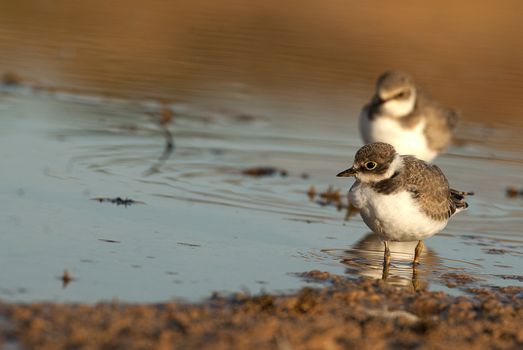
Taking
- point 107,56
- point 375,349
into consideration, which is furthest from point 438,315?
point 107,56

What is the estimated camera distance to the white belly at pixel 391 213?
791 cm

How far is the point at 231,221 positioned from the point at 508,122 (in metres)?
6.88

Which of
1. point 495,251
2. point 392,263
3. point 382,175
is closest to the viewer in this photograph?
point 382,175

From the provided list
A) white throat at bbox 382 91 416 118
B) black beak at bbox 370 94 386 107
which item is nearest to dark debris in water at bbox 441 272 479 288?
white throat at bbox 382 91 416 118

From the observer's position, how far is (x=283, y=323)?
629 cm

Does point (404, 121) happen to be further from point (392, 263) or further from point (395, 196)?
point (395, 196)

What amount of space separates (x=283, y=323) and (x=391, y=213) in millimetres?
1923

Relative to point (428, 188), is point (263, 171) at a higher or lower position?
higher

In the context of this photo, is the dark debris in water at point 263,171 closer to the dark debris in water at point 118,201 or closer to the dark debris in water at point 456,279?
the dark debris in water at point 118,201

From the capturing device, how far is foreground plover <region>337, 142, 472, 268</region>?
7945mm

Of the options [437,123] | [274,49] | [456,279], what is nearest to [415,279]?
[456,279]

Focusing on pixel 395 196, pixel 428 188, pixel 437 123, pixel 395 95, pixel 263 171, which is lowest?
pixel 395 196

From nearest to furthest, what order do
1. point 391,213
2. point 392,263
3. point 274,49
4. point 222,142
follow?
point 391,213 < point 392,263 < point 222,142 < point 274,49

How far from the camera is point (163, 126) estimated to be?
41.8ft
